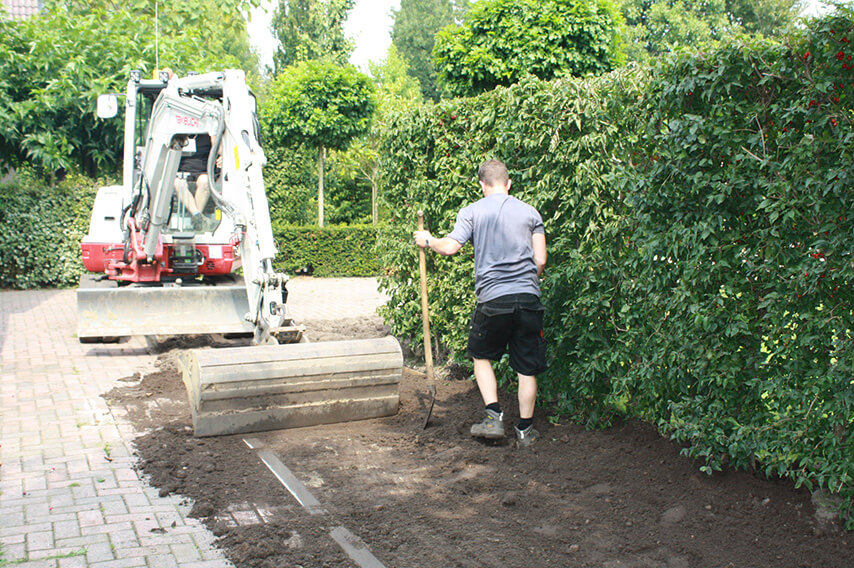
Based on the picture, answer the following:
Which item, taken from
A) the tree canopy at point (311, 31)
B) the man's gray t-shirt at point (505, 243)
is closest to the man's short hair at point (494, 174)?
the man's gray t-shirt at point (505, 243)

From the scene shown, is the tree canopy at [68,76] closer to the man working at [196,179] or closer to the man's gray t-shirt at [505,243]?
Answer: the man working at [196,179]

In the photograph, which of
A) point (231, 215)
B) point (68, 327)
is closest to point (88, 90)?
point (68, 327)

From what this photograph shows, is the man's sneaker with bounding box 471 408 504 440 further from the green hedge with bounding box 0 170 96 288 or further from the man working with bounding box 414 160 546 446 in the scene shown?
the green hedge with bounding box 0 170 96 288

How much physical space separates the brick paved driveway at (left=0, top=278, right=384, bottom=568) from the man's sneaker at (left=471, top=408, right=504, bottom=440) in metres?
1.98

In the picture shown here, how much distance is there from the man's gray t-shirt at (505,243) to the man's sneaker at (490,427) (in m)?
0.81

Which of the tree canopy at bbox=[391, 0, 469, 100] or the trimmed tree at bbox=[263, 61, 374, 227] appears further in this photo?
the tree canopy at bbox=[391, 0, 469, 100]

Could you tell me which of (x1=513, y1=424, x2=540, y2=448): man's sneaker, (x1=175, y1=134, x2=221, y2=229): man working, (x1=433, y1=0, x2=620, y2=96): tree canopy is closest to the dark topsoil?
(x1=513, y1=424, x2=540, y2=448): man's sneaker

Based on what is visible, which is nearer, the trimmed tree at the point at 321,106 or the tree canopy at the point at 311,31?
the trimmed tree at the point at 321,106

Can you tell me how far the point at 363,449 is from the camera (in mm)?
5082

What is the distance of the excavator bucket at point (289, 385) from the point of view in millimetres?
5211

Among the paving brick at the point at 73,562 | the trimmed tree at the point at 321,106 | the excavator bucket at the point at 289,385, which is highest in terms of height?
the trimmed tree at the point at 321,106

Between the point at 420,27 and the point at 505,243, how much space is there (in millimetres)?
60162

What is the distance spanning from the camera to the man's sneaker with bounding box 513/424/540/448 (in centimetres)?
503

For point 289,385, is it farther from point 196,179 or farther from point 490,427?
point 196,179
